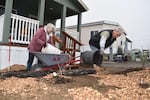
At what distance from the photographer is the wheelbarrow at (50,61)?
532 centimetres

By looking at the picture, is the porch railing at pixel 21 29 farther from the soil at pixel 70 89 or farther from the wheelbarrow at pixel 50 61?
the soil at pixel 70 89

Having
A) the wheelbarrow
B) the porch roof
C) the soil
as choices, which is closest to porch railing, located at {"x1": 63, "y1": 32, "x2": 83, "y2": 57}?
the porch roof

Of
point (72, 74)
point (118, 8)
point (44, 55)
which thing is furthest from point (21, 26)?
point (118, 8)

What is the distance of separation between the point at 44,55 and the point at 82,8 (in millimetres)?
5973

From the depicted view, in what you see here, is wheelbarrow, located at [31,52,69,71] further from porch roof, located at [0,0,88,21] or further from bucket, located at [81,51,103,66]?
porch roof, located at [0,0,88,21]

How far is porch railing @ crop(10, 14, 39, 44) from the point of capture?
6836mm

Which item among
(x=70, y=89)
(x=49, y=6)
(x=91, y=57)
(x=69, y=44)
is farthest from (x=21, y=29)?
(x=70, y=89)

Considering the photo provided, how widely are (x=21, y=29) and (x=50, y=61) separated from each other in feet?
7.32

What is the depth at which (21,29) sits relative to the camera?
7.15m

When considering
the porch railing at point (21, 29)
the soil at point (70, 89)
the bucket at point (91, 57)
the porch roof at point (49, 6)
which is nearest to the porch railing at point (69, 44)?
the porch railing at point (21, 29)

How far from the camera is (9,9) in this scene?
6656mm

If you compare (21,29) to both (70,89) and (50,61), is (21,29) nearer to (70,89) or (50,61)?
(50,61)

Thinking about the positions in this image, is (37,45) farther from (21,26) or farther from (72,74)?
(21,26)

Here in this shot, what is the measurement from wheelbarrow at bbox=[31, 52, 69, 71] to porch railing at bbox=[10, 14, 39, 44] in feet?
5.23
